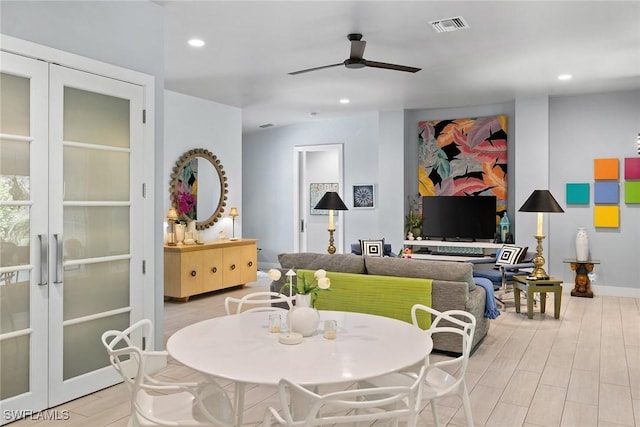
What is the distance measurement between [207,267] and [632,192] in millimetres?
5791

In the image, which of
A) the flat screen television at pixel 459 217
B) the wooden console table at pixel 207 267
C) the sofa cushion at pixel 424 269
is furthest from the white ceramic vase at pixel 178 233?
the flat screen television at pixel 459 217

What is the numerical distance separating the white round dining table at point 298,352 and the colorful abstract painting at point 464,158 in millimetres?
5603

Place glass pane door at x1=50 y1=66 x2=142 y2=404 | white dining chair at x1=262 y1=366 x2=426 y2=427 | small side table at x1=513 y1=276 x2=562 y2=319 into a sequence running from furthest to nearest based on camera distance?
small side table at x1=513 y1=276 x2=562 y2=319
glass pane door at x1=50 y1=66 x2=142 y2=404
white dining chair at x1=262 y1=366 x2=426 y2=427

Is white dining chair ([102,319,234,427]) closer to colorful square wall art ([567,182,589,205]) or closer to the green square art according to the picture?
colorful square wall art ([567,182,589,205])

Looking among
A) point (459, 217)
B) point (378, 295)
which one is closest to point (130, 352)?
point (378, 295)

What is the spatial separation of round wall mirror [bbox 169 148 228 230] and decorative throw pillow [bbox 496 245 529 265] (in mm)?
3983

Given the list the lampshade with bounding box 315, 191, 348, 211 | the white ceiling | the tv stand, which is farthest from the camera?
the tv stand

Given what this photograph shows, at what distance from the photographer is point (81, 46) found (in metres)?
3.14

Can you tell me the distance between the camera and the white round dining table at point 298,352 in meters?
1.78

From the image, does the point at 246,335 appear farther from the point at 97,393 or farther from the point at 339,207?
the point at 339,207

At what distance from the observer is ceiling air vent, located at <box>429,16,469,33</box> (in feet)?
13.3

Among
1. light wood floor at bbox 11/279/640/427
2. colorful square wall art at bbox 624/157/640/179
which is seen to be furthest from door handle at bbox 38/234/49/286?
colorful square wall art at bbox 624/157/640/179

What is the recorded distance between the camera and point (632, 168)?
6641 mm

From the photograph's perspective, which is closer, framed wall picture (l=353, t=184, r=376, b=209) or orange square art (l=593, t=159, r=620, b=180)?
orange square art (l=593, t=159, r=620, b=180)
